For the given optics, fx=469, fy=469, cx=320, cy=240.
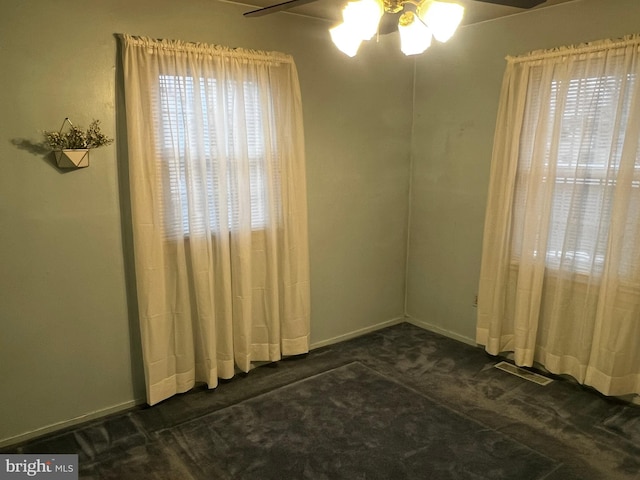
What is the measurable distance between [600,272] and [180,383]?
2688mm

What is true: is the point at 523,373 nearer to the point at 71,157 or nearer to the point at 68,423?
the point at 68,423

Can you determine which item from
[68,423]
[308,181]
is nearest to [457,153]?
[308,181]

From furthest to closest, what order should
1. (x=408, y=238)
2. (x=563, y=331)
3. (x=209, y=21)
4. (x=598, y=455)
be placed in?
(x=408, y=238), (x=563, y=331), (x=209, y=21), (x=598, y=455)

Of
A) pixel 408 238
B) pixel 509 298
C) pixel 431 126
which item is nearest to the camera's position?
pixel 509 298

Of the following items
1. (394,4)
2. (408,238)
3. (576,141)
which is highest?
(394,4)

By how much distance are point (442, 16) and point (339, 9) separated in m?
1.58

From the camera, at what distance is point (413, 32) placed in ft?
6.07

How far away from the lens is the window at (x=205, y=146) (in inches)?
106

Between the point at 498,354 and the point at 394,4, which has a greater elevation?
the point at 394,4

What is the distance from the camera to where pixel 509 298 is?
3.40 m

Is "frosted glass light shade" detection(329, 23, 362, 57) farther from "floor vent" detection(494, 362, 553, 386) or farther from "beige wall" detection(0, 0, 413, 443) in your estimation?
"floor vent" detection(494, 362, 553, 386)

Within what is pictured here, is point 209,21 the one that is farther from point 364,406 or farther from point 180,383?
point 364,406

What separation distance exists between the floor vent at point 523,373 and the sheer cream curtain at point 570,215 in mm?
67

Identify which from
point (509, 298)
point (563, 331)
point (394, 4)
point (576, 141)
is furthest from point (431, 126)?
point (394, 4)
